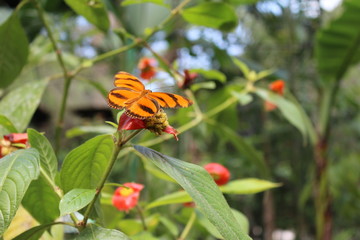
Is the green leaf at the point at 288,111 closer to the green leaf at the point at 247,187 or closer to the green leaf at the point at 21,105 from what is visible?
the green leaf at the point at 247,187

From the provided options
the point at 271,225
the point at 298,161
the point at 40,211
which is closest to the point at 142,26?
the point at 40,211

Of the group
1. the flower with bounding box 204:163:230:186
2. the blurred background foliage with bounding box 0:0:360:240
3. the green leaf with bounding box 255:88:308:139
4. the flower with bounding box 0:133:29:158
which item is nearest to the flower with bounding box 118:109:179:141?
the flower with bounding box 0:133:29:158

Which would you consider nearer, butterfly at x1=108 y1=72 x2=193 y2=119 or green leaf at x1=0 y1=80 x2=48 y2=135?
butterfly at x1=108 y1=72 x2=193 y2=119

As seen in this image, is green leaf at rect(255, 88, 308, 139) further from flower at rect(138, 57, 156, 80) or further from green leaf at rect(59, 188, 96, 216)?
green leaf at rect(59, 188, 96, 216)

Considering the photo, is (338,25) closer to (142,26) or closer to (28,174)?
(142,26)

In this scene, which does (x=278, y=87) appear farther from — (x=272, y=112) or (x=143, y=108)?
(x=272, y=112)

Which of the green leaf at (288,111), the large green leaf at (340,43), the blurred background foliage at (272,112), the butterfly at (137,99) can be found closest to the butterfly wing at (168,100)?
the butterfly at (137,99)

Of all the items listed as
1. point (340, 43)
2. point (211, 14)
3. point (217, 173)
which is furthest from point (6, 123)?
point (340, 43)

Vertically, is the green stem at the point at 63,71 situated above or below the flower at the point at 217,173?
above
